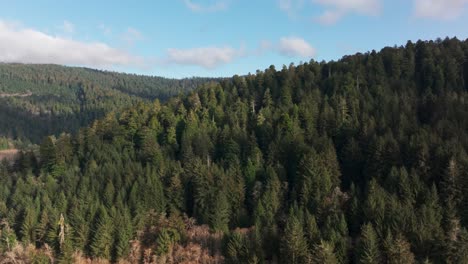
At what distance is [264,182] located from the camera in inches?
2830

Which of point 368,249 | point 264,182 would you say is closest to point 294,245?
point 368,249

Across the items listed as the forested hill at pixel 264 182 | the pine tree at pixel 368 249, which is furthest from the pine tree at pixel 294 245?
the pine tree at pixel 368 249

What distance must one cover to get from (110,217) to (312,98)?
2286 inches

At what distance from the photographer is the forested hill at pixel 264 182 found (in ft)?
173

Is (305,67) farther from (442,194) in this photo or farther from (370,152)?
(442,194)

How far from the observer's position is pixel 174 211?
68.6 metres

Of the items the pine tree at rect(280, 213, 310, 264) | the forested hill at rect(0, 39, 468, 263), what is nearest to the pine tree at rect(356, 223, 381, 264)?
the forested hill at rect(0, 39, 468, 263)

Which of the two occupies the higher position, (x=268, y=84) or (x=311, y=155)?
(x=268, y=84)

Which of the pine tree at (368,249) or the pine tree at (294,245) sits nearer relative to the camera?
the pine tree at (368,249)

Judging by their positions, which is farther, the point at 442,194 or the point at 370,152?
the point at 370,152

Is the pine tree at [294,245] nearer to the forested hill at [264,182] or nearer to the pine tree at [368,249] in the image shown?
the forested hill at [264,182]

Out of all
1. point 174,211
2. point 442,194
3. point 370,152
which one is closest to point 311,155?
point 370,152

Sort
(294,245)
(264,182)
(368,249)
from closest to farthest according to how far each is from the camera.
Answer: (368,249) → (294,245) → (264,182)

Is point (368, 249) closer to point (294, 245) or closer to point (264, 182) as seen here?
point (294, 245)
